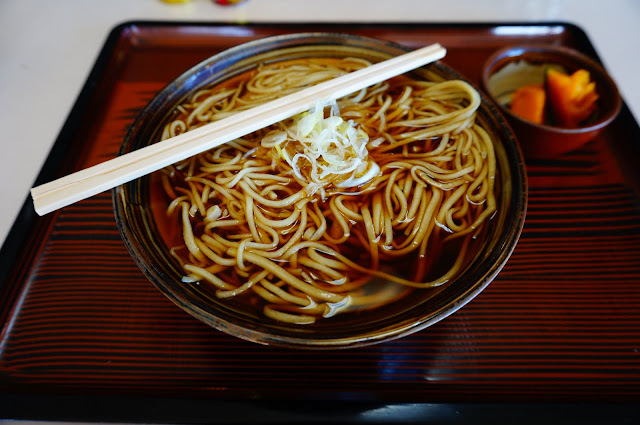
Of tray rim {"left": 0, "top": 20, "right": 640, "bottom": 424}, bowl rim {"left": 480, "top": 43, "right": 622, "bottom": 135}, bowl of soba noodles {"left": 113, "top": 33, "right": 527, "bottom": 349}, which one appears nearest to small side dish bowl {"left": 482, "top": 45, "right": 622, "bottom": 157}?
bowl rim {"left": 480, "top": 43, "right": 622, "bottom": 135}

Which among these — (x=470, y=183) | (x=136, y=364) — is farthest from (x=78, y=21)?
(x=470, y=183)

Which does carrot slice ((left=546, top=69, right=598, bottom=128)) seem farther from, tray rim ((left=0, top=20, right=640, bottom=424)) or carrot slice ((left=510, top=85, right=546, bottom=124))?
tray rim ((left=0, top=20, right=640, bottom=424))

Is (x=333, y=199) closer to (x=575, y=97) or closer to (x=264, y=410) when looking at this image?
(x=264, y=410)

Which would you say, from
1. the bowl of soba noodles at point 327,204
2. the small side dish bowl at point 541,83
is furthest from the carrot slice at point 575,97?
the bowl of soba noodles at point 327,204

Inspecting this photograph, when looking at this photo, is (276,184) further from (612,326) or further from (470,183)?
(612,326)

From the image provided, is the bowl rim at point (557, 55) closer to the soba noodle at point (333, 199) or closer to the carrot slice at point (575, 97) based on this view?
the carrot slice at point (575, 97)

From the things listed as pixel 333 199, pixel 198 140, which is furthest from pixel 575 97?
pixel 198 140

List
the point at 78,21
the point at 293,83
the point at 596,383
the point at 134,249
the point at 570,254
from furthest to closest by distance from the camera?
the point at 78,21
the point at 293,83
the point at 570,254
the point at 596,383
the point at 134,249
